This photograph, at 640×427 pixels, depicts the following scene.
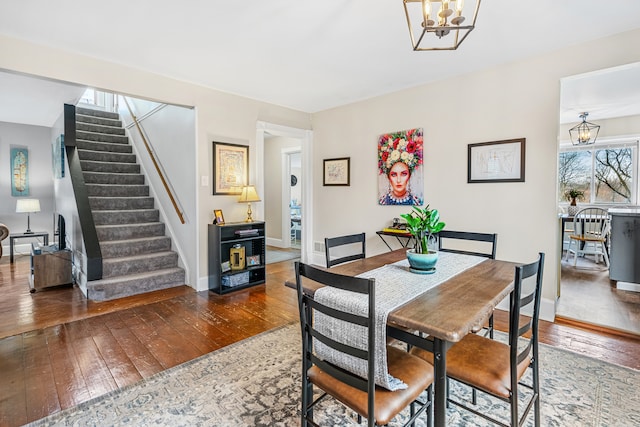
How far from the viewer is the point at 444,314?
4.26 ft

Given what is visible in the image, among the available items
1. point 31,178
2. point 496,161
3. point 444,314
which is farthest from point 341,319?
point 31,178

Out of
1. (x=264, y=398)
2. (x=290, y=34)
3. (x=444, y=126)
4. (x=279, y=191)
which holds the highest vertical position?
(x=290, y=34)

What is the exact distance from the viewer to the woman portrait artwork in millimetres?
4012

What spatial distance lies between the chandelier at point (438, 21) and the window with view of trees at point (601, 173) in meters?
4.14

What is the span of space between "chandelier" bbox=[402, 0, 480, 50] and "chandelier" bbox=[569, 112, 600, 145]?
4049mm

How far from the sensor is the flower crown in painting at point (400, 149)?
4004 millimetres

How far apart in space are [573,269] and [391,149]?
11.2ft

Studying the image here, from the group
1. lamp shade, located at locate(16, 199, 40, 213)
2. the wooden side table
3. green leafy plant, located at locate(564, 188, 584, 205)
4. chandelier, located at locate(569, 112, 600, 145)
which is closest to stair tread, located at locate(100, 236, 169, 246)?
lamp shade, located at locate(16, 199, 40, 213)

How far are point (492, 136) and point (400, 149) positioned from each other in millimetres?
1104

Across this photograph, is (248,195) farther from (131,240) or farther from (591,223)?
(591,223)

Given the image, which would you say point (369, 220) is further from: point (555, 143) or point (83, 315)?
point (83, 315)

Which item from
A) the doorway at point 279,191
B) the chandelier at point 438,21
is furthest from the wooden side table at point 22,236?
the chandelier at point 438,21

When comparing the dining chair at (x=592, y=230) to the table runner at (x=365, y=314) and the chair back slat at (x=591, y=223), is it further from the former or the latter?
the table runner at (x=365, y=314)

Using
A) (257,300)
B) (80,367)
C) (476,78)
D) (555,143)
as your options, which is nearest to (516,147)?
(555,143)
